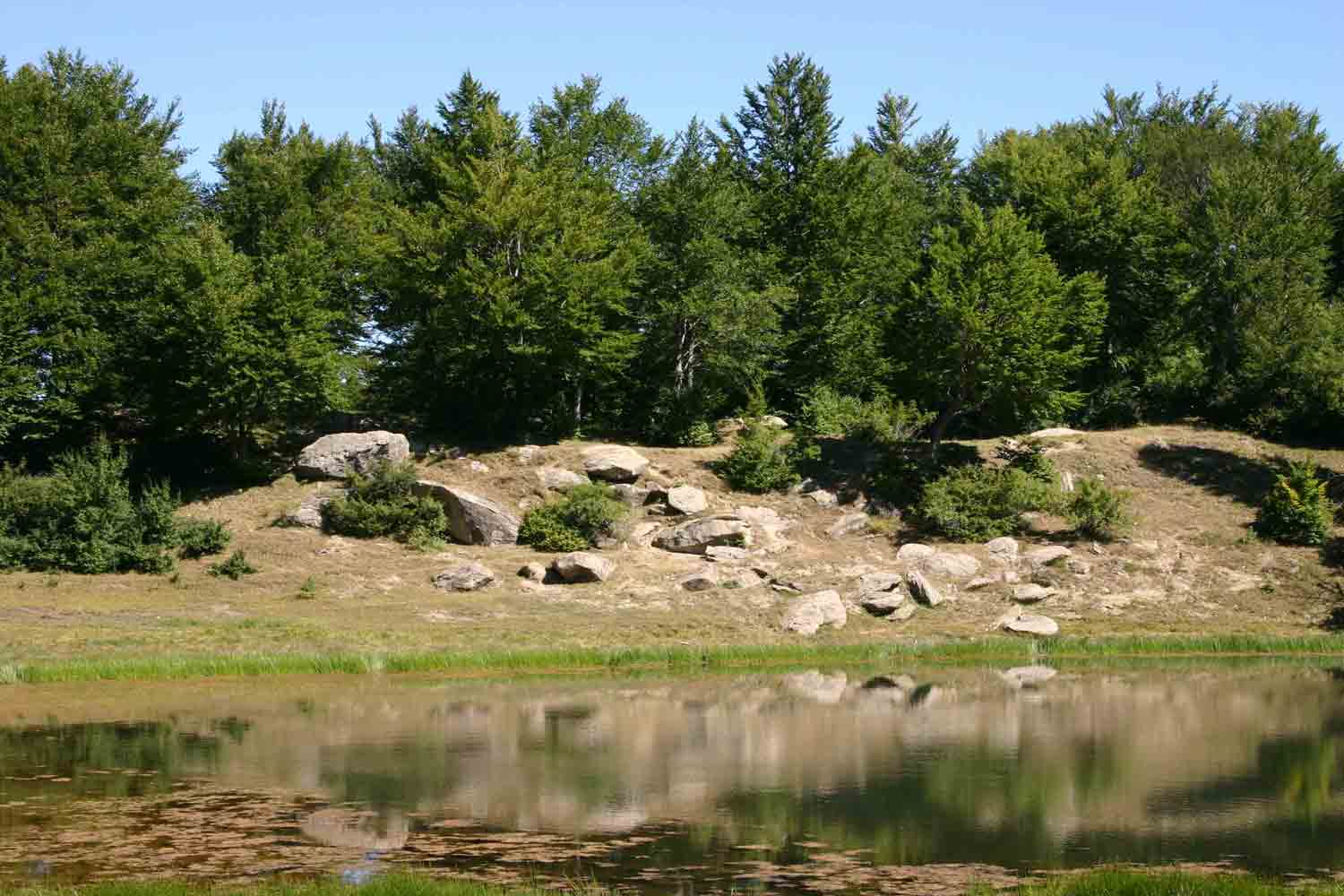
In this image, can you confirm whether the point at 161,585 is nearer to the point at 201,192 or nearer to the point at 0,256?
the point at 0,256

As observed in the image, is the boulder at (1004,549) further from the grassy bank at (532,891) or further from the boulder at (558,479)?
the grassy bank at (532,891)

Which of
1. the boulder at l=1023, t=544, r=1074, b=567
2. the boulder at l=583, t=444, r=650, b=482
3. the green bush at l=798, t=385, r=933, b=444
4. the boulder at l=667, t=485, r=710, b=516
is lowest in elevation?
the boulder at l=1023, t=544, r=1074, b=567

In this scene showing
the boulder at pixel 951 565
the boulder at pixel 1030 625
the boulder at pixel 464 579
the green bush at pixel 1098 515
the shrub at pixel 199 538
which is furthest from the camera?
the green bush at pixel 1098 515

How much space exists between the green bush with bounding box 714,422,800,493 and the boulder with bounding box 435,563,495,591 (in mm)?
12236

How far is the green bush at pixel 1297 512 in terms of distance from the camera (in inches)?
1887

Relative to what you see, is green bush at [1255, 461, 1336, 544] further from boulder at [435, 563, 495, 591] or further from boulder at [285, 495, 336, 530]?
boulder at [285, 495, 336, 530]

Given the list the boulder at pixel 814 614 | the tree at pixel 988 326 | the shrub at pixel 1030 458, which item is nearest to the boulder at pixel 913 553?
the boulder at pixel 814 614

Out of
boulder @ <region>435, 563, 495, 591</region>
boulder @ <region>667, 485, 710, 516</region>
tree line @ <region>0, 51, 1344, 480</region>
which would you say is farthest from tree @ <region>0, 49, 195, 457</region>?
boulder @ <region>667, 485, 710, 516</region>

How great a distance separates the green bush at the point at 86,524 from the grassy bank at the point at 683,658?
35.6ft

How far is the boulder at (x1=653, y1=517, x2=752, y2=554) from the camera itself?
154 ft

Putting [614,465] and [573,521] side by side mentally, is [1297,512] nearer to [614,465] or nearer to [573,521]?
[614,465]

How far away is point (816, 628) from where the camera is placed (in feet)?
136

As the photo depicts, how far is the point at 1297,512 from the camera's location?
4809cm

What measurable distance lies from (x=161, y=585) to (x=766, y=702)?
21061 mm
